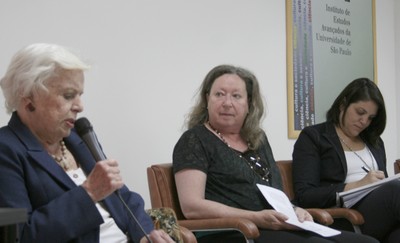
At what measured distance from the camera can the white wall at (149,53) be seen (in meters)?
2.52

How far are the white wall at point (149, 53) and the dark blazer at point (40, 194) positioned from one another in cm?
81

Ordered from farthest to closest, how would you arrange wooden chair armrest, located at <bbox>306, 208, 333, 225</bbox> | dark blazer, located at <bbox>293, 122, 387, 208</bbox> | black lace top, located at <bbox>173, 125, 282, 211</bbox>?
dark blazer, located at <bbox>293, 122, 387, 208</bbox> < wooden chair armrest, located at <bbox>306, 208, 333, 225</bbox> < black lace top, located at <bbox>173, 125, 282, 211</bbox>

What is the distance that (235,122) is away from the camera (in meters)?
2.51

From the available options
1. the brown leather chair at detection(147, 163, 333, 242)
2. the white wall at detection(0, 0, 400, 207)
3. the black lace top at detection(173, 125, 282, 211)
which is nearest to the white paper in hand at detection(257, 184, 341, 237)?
the black lace top at detection(173, 125, 282, 211)

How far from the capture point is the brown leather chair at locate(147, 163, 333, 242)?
212 cm

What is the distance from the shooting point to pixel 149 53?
2889 mm

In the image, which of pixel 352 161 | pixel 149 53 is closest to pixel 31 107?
pixel 149 53

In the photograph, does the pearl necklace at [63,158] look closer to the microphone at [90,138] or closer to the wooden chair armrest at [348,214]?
the microphone at [90,138]

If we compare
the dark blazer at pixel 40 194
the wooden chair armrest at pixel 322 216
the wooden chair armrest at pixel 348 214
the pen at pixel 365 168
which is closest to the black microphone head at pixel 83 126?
the dark blazer at pixel 40 194

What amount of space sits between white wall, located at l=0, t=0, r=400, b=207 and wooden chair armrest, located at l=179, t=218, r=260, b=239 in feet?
2.28

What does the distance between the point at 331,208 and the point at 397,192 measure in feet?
1.07

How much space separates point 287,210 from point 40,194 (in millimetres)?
1102

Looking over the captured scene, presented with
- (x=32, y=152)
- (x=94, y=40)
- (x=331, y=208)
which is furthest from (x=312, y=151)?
(x=32, y=152)

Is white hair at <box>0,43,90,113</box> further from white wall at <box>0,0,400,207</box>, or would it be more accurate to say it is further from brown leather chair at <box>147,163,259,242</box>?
brown leather chair at <box>147,163,259,242</box>
